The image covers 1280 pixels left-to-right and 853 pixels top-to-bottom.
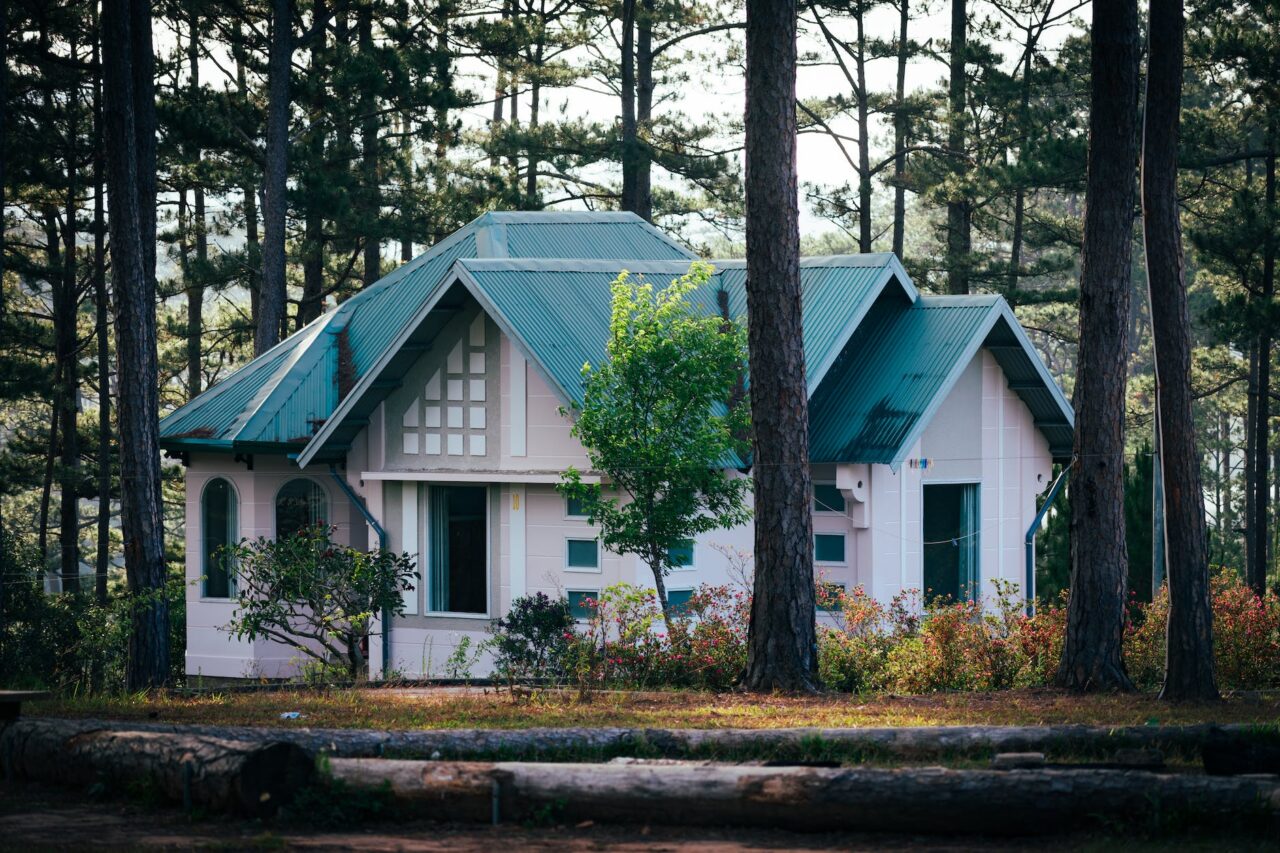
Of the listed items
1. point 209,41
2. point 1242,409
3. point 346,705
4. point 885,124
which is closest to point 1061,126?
point 885,124

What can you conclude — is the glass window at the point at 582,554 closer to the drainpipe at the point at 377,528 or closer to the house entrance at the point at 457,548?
the house entrance at the point at 457,548

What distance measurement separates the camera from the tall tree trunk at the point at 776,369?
1603cm

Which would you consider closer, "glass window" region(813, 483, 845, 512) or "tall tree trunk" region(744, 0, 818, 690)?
"tall tree trunk" region(744, 0, 818, 690)

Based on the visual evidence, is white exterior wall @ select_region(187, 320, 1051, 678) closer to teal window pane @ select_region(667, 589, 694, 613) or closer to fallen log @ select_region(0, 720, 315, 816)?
teal window pane @ select_region(667, 589, 694, 613)

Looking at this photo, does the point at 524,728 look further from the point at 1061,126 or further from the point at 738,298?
the point at 1061,126

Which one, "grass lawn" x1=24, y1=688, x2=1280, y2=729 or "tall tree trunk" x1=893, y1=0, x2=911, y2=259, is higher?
"tall tree trunk" x1=893, y1=0, x2=911, y2=259

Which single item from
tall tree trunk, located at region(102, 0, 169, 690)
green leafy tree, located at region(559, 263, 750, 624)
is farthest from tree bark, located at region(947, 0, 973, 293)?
tall tree trunk, located at region(102, 0, 169, 690)

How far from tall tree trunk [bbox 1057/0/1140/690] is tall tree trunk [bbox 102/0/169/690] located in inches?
398

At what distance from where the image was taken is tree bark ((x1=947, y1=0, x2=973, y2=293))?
3619 centimetres

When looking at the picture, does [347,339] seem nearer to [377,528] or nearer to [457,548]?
[377,528]

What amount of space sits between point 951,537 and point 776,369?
30.0ft

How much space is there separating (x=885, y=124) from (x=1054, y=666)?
78.9 feet

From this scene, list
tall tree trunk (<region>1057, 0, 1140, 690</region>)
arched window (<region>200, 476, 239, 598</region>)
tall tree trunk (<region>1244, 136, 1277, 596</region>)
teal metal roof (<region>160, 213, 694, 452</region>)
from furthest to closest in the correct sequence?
tall tree trunk (<region>1244, 136, 1277, 596</region>)
arched window (<region>200, 476, 239, 598</region>)
teal metal roof (<region>160, 213, 694, 452</region>)
tall tree trunk (<region>1057, 0, 1140, 690</region>)

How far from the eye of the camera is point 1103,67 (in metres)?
15.7
